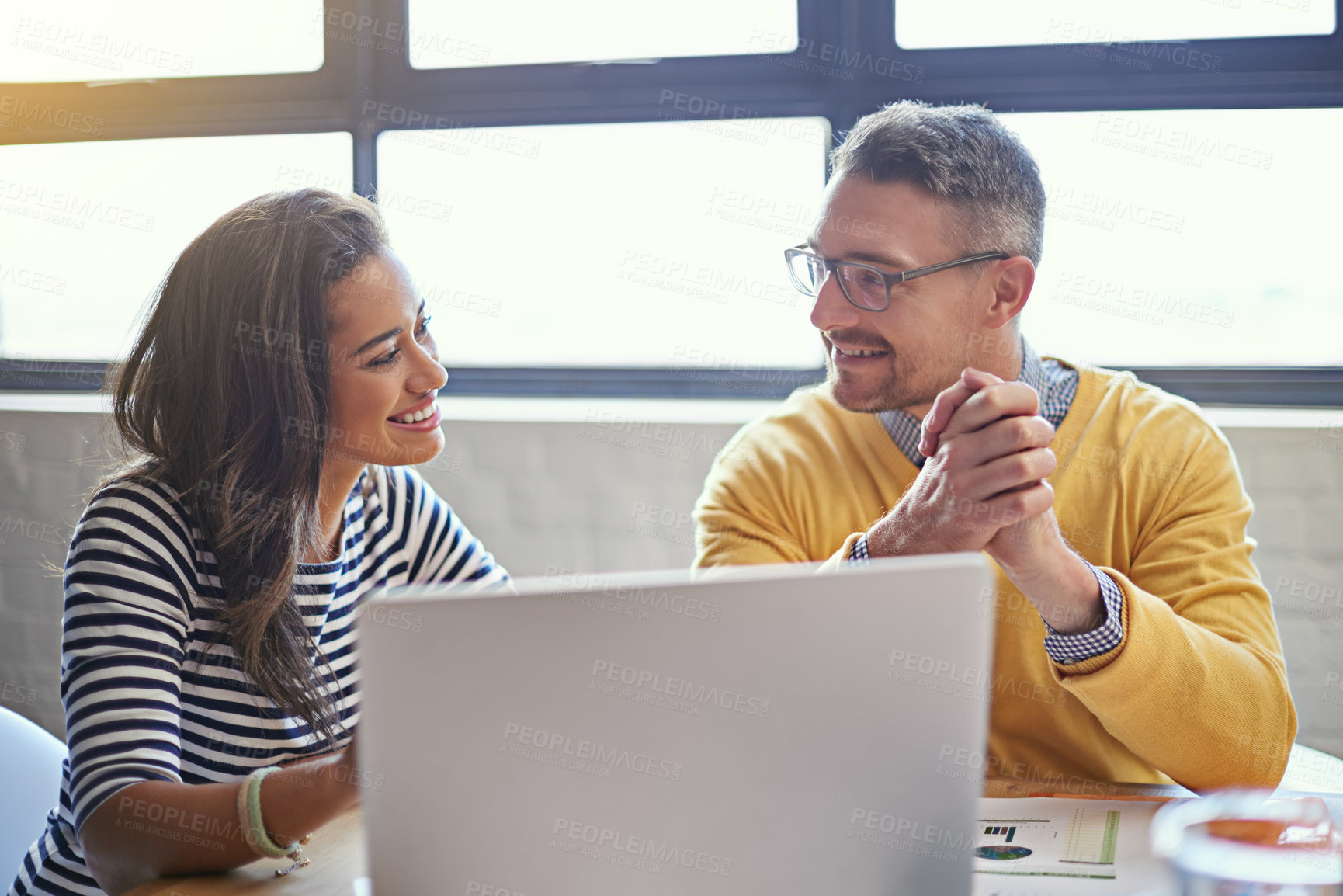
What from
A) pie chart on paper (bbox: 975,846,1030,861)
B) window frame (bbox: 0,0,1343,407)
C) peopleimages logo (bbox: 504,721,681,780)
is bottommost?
pie chart on paper (bbox: 975,846,1030,861)

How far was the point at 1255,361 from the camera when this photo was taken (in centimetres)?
227

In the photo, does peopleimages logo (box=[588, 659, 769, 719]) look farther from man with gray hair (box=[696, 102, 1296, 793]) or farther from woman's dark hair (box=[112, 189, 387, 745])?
woman's dark hair (box=[112, 189, 387, 745])

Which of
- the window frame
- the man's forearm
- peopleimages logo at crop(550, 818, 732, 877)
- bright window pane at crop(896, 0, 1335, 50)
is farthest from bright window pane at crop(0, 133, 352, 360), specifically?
peopleimages logo at crop(550, 818, 732, 877)

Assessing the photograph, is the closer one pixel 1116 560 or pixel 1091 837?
pixel 1091 837

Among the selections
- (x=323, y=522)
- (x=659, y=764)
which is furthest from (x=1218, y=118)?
(x=659, y=764)

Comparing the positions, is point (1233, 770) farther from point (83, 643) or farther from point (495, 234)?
point (495, 234)

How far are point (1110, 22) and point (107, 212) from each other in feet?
8.11

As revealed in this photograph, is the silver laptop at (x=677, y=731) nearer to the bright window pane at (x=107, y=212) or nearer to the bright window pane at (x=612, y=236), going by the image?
the bright window pane at (x=612, y=236)

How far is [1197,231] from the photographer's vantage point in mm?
2240

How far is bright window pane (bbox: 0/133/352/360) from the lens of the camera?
2721 millimetres

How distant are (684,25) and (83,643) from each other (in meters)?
1.92

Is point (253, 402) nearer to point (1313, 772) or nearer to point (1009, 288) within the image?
point (1009, 288)

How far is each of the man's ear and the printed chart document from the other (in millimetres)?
728

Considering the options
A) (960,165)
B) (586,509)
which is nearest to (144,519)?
(960,165)
